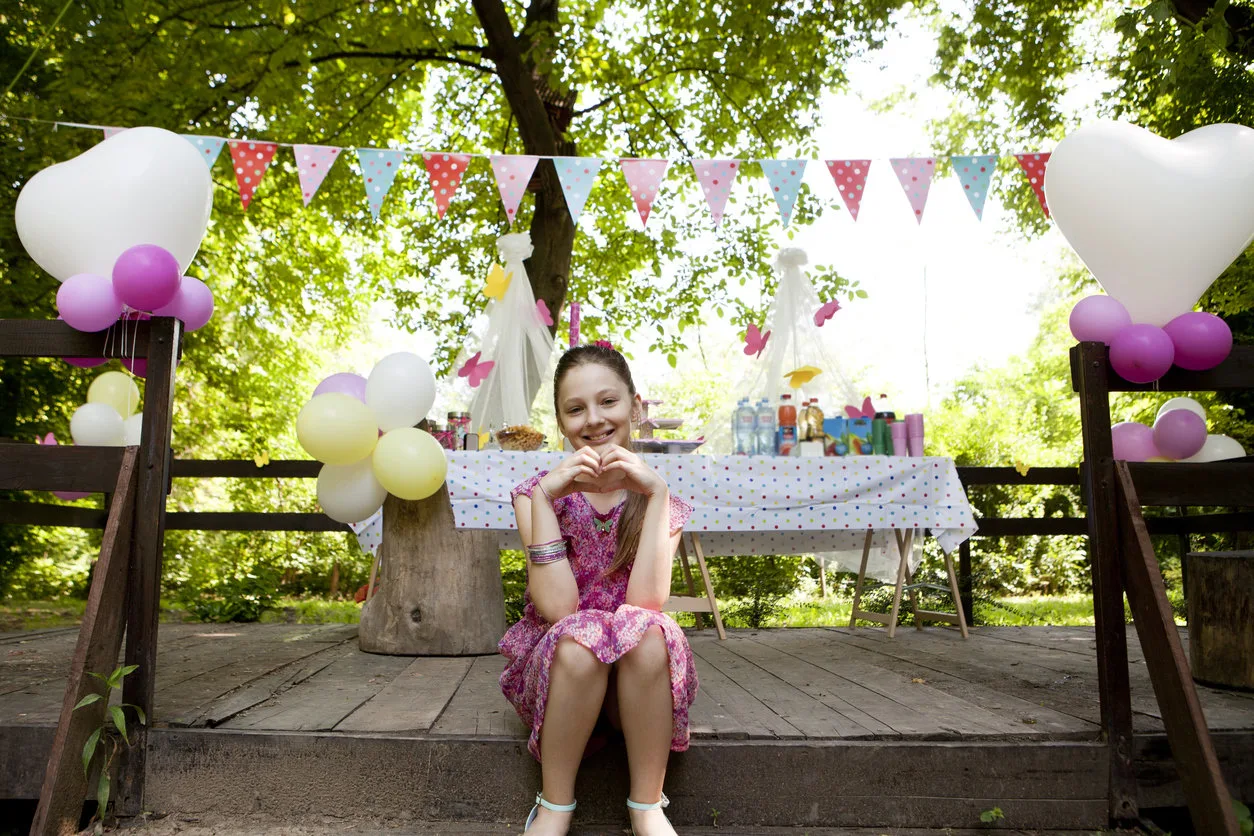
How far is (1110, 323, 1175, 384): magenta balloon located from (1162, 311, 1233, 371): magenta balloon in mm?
26

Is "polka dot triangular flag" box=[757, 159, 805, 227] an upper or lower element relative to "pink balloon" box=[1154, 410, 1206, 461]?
upper

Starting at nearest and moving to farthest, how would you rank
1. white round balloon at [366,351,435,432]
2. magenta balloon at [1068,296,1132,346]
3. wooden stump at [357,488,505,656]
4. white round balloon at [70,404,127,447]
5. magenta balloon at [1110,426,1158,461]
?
magenta balloon at [1068,296,1132,346] < magenta balloon at [1110,426,1158,461] < white round balloon at [366,351,435,432] < wooden stump at [357,488,505,656] < white round balloon at [70,404,127,447]

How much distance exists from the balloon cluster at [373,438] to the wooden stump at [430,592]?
19 centimetres

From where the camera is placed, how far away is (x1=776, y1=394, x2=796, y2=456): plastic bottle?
4117mm

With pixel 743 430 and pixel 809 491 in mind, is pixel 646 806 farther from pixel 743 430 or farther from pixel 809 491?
pixel 743 430

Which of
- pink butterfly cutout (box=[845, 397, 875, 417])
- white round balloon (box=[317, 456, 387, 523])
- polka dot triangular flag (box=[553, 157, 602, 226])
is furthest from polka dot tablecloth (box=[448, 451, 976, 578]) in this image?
polka dot triangular flag (box=[553, 157, 602, 226])

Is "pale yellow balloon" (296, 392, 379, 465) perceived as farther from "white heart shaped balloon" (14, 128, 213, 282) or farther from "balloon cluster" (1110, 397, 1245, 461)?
"balloon cluster" (1110, 397, 1245, 461)

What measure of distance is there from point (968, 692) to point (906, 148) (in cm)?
1145

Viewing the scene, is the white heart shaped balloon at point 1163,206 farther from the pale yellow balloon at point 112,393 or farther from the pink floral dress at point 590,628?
the pale yellow balloon at point 112,393

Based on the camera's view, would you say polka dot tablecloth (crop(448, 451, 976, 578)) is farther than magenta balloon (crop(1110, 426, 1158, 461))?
Yes

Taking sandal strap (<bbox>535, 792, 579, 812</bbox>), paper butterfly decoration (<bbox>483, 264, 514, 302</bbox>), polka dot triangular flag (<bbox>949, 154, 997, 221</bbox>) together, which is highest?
polka dot triangular flag (<bbox>949, 154, 997, 221</bbox>)

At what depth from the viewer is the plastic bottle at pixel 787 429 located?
412 cm

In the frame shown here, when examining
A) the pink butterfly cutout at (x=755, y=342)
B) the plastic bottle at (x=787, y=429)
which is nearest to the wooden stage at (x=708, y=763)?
the plastic bottle at (x=787, y=429)

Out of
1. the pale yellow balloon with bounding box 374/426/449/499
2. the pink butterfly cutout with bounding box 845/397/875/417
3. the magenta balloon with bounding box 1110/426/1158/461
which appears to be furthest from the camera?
the pink butterfly cutout with bounding box 845/397/875/417
